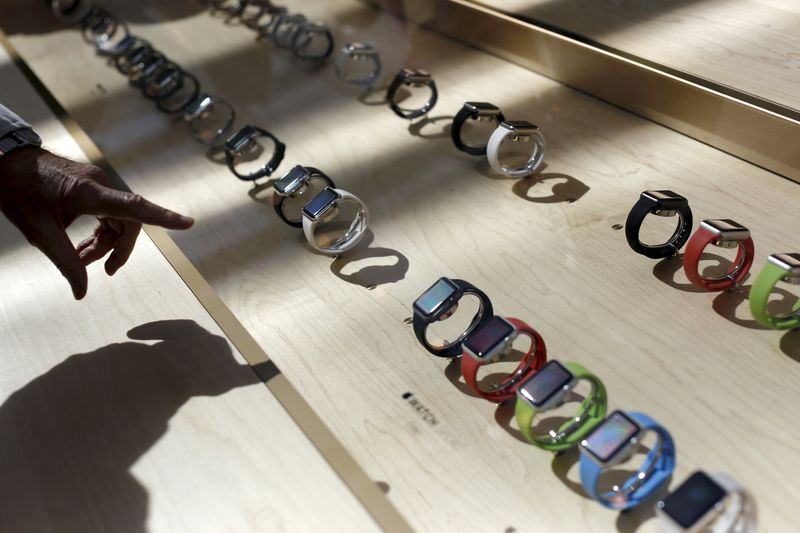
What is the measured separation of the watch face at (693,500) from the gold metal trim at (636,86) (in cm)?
89

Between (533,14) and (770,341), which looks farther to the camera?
(533,14)

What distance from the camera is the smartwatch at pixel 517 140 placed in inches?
67.7

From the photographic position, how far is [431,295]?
1.35m

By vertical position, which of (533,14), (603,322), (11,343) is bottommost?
(11,343)

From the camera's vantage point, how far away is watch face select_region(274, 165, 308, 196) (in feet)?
5.59

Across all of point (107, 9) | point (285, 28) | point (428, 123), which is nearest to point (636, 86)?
point (428, 123)

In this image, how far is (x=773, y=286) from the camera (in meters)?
1.27

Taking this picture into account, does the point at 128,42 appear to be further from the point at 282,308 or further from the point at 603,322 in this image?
the point at 603,322

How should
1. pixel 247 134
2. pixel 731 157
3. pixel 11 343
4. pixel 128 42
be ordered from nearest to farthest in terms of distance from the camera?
1. pixel 11 343
2. pixel 731 157
3. pixel 247 134
4. pixel 128 42

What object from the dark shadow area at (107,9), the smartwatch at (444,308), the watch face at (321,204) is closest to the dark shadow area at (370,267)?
the watch face at (321,204)

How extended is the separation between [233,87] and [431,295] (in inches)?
50.8

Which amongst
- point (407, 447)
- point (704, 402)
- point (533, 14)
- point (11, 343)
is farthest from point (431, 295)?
point (533, 14)

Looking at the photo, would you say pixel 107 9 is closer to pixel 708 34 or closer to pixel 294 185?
pixel 294 185

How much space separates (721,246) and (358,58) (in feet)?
4.14
